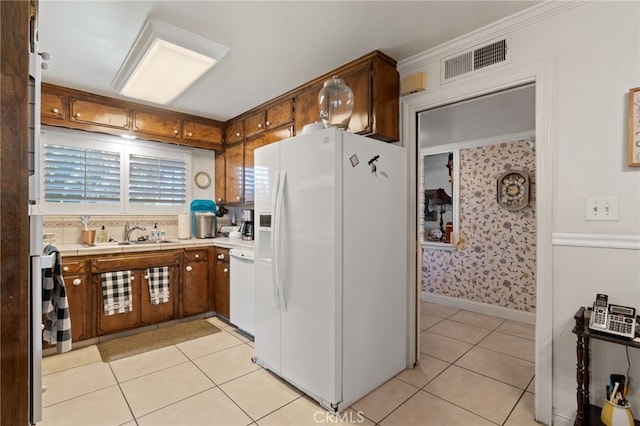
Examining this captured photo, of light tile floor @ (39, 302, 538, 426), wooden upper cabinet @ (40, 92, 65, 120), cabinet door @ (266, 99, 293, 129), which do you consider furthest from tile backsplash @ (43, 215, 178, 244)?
cabinet door @ (266, 99, 293, 129)

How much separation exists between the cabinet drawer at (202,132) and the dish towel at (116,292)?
183 centimetres

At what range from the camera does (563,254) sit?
182cm

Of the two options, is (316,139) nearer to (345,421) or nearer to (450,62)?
(450,62)

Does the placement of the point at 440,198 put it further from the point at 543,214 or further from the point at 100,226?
the point at 100,226

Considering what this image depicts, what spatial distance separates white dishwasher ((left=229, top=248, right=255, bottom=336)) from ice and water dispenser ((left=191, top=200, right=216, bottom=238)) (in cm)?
99

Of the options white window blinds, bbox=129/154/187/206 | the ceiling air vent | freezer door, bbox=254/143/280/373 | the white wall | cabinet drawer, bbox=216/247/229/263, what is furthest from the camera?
white window blinds, bbox=129/154/187/206

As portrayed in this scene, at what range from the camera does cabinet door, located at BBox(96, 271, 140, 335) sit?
2984 millimetres

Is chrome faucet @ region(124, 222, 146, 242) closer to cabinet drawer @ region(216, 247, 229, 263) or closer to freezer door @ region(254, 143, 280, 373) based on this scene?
cabinet drawer @ region(216, 247, 229, 263)

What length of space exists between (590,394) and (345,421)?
55.5 inches

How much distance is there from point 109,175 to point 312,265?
9.84 ft

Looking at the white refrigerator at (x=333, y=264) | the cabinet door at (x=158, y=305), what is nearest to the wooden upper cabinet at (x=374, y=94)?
the white refrigerator at (x=333, y=264)

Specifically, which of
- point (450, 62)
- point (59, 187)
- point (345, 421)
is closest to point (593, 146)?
point (450, 62)

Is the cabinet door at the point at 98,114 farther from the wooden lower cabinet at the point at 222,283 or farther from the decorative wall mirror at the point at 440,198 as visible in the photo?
the decorative wall mirror at the point at 440,198

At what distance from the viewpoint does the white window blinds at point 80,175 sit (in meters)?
3.24
